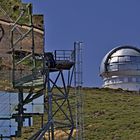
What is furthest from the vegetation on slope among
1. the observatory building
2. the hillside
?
the observatory building

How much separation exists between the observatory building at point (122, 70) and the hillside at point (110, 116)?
38.5 feet

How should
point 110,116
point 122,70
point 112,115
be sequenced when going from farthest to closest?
point 122,70, point 112,115, point 110,116

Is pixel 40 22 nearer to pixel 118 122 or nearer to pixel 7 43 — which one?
pixel 7 43

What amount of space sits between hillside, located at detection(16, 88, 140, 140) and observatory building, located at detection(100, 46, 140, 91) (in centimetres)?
1174

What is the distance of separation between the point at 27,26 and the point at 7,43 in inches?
59.8

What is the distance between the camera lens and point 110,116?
6731 centimetres

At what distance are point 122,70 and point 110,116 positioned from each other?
98.4 ft

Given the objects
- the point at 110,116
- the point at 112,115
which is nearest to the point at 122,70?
the point at 112,115

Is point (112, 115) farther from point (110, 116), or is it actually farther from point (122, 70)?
point (122, 70)

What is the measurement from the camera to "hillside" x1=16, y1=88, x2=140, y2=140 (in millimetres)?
58281

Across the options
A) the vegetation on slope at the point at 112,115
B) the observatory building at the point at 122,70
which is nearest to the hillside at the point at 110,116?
the vegetation on slope at the point at 112,115

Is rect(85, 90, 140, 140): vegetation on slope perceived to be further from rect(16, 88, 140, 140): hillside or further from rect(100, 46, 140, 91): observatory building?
rect(100, 46, 140, 91): observatory building

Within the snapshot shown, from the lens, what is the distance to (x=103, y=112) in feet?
228

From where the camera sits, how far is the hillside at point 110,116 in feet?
191
